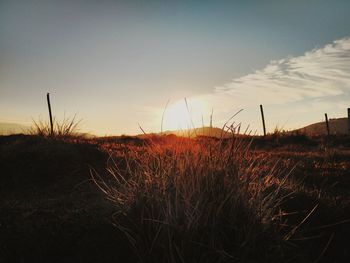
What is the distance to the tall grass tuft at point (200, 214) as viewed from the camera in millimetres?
3688

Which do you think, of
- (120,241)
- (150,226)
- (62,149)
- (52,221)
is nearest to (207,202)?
(150,226)

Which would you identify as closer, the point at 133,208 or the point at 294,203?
the point at 133,208

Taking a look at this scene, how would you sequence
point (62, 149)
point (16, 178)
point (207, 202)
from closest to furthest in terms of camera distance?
1. point (207, 202)
2. point (16, 178)
3. point (62, 149)

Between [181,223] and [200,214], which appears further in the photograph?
[181,223]

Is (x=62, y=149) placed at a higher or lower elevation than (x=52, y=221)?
higher

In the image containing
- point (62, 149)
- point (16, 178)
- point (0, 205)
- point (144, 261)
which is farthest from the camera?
point (62, 149)

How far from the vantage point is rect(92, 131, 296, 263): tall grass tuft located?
3688mm

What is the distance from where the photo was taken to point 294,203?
217 inches

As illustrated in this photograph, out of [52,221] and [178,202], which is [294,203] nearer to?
[178,202]

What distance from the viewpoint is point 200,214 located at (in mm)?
3615

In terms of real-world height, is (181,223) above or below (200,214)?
below

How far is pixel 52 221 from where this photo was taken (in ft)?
14.6

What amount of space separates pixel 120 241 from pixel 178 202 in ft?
2.34

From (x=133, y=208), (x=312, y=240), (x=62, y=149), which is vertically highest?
(x=62, y=149)
